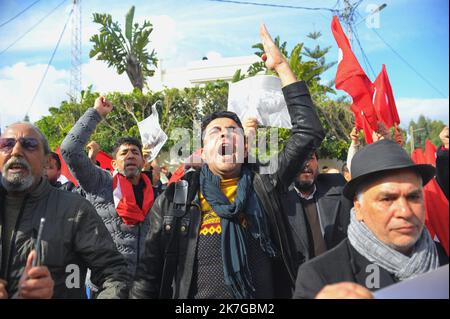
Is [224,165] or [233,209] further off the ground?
[224,165]

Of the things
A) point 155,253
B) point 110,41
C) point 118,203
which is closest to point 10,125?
point 155,253

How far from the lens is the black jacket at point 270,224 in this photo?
2400mm

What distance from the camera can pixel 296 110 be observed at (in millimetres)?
Result: 2402

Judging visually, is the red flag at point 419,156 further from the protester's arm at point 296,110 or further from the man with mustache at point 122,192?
the man with mustache at point 122,192

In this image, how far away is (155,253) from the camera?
8.02 feet

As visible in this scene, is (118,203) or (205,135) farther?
(118,203)

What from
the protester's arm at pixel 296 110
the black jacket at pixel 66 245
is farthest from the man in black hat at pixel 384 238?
the black jacket at pixel 66 245

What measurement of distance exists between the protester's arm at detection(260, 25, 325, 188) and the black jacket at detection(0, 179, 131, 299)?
3.29 feet

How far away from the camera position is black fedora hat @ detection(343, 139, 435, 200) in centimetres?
187

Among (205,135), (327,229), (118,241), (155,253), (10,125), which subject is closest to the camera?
(10,125)

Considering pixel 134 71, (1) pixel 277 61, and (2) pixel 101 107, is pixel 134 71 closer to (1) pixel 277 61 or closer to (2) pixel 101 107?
(2) pixel 101 107
